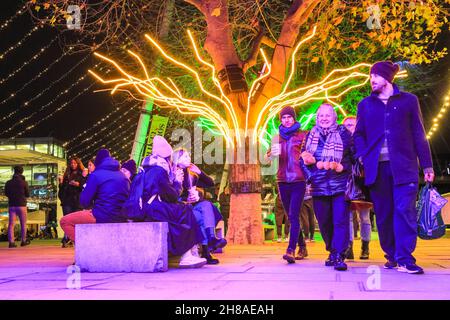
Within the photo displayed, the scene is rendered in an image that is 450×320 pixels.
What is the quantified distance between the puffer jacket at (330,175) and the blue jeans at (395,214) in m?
0.40

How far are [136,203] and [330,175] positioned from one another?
7.61 ft

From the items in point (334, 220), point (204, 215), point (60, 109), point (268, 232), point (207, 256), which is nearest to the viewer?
point (334, 220)

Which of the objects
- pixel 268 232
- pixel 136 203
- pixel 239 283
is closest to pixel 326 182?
pixel 239 283

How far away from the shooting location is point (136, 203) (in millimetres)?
6363

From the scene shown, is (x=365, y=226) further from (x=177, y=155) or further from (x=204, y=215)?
(x=177, y=155)

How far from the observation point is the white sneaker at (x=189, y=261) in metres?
6.55

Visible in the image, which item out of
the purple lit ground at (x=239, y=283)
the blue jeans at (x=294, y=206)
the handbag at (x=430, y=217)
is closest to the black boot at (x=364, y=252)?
the purple lit ground at (x=239, y=283)

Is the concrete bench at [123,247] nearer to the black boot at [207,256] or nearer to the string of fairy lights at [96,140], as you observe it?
the black boot at [207,256]

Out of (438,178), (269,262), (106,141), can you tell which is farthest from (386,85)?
(438,178)

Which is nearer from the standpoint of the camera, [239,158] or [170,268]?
[170,268]

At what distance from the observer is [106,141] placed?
3161 cm
